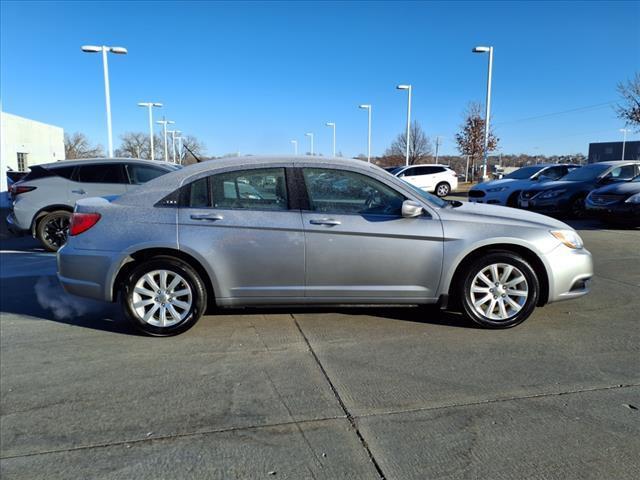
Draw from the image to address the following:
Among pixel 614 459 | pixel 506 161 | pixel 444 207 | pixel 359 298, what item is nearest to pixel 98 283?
pixel 359 298

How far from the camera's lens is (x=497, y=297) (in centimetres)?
438

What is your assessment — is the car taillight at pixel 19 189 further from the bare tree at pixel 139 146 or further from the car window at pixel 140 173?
the bare tree at pixel 139 146

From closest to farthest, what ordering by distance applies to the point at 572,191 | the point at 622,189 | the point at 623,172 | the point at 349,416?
the point at 349,416, the point at 622,189, the point at 572,191, the point at 623,172

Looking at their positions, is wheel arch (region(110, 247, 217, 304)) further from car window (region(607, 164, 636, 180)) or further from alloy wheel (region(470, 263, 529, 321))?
car window (region(607, 164, 636, 180))

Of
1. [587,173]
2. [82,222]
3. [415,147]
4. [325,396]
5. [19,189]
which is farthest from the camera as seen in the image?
[415,147]

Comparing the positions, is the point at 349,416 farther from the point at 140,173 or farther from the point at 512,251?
the point at 140,173

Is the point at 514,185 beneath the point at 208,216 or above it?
above

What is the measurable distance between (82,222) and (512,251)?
12.9 feet

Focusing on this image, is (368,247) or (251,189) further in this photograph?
(251,189)

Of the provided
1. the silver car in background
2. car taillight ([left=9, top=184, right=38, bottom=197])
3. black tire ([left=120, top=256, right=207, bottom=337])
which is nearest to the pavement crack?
the silver car in background

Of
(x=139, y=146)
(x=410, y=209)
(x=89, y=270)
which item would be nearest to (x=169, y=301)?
(x=89, y=270)

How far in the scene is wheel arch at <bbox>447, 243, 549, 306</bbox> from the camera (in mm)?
4363

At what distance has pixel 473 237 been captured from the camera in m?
4.28

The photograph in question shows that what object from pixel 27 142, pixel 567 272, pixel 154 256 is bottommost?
pixel 567 272
